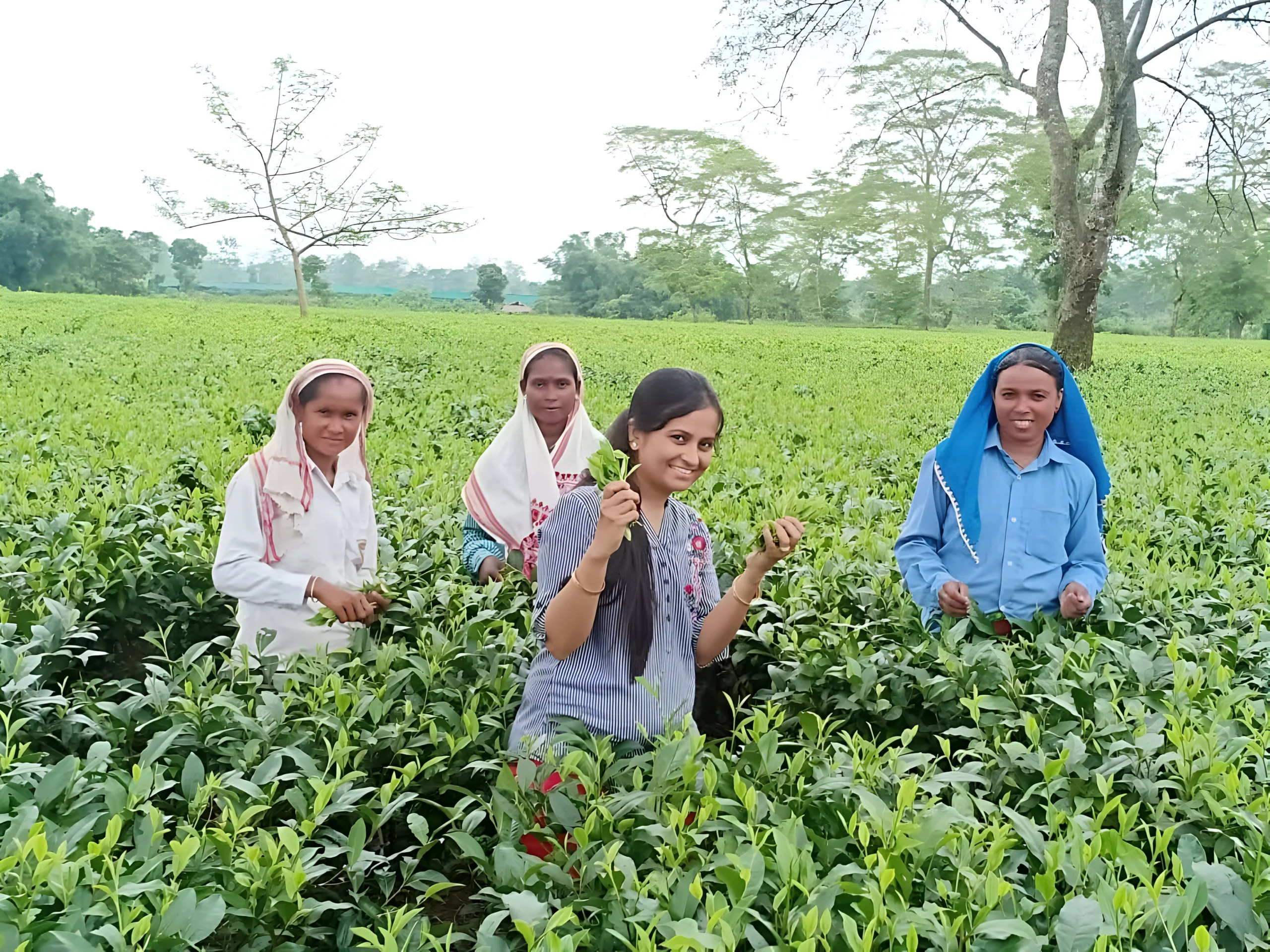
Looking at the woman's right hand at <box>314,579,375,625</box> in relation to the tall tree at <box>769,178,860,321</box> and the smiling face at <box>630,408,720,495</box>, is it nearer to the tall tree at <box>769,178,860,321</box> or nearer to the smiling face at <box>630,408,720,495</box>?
the smiling face at <box>630,408,720,495</box>

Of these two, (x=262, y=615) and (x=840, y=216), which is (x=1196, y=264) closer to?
(x=840, y=216)

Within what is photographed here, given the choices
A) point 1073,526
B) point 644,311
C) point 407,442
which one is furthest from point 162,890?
point 644,311

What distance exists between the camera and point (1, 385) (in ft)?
28.0

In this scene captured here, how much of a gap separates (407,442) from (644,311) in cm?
1294

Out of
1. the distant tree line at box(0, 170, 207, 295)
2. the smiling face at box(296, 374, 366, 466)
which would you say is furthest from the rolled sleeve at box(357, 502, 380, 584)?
the distant tree line at box(0, 170, 207, 295)

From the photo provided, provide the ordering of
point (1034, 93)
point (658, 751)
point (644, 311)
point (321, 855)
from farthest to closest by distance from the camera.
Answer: point (644, 311)
point (1034, 93)
point (658, 751)
point (321, 855)

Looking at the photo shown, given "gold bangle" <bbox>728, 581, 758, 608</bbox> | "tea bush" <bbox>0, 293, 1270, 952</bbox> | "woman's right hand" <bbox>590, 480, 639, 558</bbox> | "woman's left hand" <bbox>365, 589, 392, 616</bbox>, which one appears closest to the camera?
"tea bush" <bbox>0, 293, 1270, 952</bbox>

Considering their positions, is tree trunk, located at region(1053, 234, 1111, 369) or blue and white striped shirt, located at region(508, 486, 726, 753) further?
tree trunk, located at region(1053, 234, 1111, 369)

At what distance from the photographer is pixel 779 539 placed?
2.09 metres

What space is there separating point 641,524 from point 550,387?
1248 mm

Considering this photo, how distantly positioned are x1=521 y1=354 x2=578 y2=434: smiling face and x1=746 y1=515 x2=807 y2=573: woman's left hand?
4.66 ft

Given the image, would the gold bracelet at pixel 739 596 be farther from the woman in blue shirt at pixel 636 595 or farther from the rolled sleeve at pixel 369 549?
the rolled sleeve at pixel 369 549

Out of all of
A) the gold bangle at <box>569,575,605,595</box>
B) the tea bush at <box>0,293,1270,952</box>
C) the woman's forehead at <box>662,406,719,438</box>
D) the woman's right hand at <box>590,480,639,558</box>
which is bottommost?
the tea bush at <box>0,293,1270,952</box>

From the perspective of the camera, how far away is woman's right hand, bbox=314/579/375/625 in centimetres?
276
